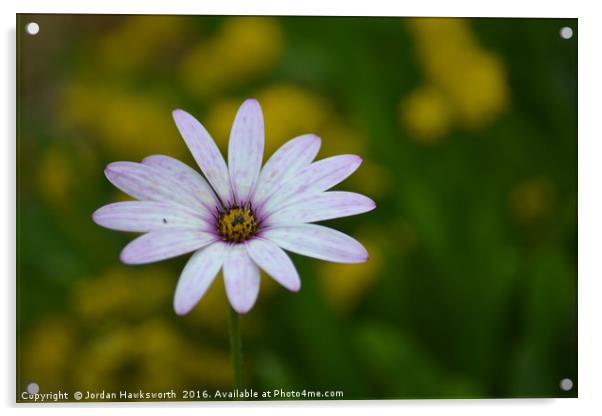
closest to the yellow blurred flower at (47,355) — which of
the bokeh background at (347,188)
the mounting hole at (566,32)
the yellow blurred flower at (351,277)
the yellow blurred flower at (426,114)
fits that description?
the bokeh background at (347,188)

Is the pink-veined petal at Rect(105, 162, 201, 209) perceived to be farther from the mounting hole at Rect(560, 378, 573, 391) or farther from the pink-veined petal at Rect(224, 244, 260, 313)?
the mounting hole at Rect(560, 378, 573, 391)

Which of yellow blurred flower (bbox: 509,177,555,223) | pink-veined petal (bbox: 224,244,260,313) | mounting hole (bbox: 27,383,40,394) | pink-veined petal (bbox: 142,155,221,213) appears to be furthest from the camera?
yellow blurred flower (bbox: 509,177,555,223)

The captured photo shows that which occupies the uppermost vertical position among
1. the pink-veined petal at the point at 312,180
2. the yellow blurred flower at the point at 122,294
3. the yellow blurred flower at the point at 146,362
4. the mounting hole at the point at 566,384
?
the pink-veined petal at the point at 312,180

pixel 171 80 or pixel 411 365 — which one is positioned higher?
pixel 171 80

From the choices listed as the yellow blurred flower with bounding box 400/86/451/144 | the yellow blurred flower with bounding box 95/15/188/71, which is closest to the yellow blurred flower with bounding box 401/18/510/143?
the yellow blurred flower with bounding box 400/86/451/144

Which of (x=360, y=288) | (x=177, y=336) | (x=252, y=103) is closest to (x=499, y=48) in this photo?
(x=360, y=288)

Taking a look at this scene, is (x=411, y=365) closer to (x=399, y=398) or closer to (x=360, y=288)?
(x=399, y=398)
